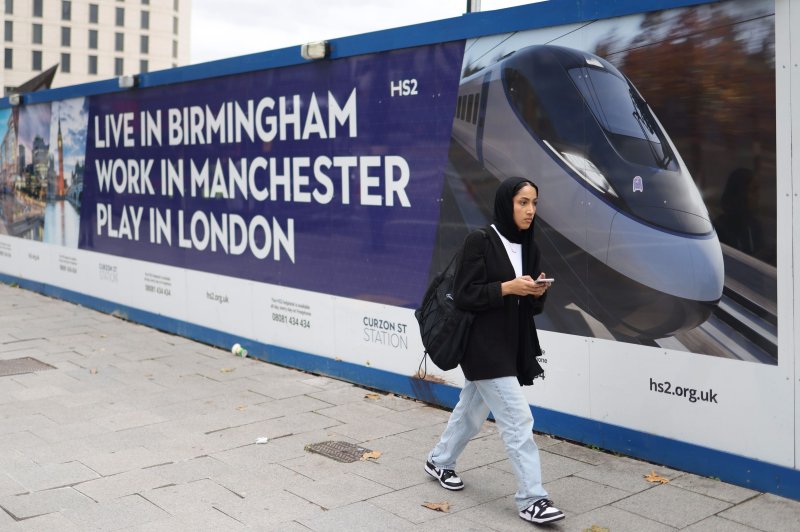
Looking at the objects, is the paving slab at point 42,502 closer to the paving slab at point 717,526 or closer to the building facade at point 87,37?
the paving slab at point 717,526

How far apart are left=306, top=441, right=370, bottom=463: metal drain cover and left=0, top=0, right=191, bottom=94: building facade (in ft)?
303

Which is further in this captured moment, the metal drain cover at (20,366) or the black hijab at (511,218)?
the metal drain cover at (20,366)

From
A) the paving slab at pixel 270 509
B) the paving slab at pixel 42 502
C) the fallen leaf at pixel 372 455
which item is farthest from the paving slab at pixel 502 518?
the paving slab at pixel 42 502

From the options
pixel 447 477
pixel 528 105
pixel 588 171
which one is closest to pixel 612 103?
pixel 588 171

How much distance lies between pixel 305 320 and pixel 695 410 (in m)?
4.30

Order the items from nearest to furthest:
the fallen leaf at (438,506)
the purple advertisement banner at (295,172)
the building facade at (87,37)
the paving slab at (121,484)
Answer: the fallen leaf at (438,506) < the paving slab at (121,484) < the purple advertisement banner at (295,172) < the building facade at (87,37)

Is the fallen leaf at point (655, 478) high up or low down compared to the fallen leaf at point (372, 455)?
down

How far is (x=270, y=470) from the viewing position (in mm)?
5734

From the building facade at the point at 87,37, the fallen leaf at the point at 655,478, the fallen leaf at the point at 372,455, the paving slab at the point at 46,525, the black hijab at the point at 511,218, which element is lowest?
the paving slab at the point at 46,525

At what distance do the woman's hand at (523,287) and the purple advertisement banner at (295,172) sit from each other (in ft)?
8.52

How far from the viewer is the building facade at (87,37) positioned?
90.3 meters

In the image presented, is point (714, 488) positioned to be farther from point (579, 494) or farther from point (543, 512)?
point (543, 512)

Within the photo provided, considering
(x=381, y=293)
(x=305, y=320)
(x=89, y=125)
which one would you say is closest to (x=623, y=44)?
(x=381, y=293)

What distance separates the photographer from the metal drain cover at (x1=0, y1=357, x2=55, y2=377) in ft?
28.7
